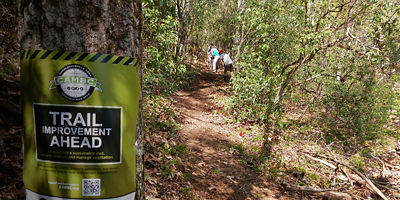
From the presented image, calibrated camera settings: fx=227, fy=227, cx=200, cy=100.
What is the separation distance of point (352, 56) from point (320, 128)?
3.10 meters

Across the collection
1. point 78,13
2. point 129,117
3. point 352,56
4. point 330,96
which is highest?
point 352,56

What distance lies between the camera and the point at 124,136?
3.71ft

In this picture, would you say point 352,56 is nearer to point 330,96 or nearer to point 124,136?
point 330,96

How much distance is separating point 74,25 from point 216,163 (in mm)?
5281

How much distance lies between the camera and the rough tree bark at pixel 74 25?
40.6 inches

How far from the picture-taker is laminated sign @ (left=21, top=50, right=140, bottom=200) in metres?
1.03

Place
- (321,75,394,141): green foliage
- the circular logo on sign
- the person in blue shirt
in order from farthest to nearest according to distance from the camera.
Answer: the person in blue shirt → (321,75,394,141): green foliage → the circular logo on sign

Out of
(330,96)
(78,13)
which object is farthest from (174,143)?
(330,96)

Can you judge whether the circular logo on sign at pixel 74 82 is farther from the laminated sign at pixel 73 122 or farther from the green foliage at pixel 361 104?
the green foliage at pixel 361 104

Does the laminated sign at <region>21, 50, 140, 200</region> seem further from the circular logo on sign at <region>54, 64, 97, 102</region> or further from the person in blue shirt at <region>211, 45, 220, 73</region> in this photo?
the person in blue shirt at <region>211, 45, 220, 73</region>

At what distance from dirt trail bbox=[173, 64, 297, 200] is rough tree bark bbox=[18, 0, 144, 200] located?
3655 mm

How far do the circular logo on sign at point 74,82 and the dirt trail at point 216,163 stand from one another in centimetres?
360

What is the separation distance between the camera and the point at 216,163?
230 inches

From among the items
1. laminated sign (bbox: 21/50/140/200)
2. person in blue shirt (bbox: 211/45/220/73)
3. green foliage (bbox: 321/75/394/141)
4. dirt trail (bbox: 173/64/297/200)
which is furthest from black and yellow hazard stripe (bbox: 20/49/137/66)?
person in blue shirt (bbox: 211/45/220/73)
